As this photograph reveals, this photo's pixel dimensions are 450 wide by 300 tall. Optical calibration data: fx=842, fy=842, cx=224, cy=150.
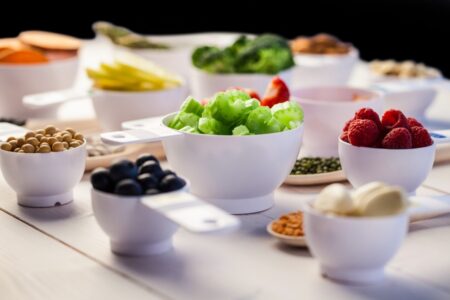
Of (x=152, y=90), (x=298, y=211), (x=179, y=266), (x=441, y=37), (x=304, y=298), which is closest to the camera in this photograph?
(x=304, y=298)

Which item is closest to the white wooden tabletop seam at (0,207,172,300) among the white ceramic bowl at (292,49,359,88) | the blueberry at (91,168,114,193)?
the blueberry at (91,168,114,193)

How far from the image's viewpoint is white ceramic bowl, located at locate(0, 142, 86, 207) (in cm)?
138

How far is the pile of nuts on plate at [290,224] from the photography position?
122 cm

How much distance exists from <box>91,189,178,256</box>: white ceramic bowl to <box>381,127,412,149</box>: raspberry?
0.38 metres

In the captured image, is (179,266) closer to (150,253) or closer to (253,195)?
(150,253)

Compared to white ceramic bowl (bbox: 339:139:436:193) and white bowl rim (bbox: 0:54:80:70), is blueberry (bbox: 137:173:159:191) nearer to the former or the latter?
white ceramic bowl (bbox: 339:139:436:193)

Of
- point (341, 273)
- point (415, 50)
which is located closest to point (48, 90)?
point (341, 273)

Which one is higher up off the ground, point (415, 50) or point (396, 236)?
point (396, 236)

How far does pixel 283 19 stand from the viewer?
12.7 ft

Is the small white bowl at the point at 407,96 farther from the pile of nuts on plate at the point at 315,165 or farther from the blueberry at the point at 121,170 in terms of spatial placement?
the blueberry at the point at 121,170

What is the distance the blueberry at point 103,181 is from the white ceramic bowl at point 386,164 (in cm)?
41

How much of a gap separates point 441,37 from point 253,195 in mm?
2265

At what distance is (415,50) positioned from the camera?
3.49 meters

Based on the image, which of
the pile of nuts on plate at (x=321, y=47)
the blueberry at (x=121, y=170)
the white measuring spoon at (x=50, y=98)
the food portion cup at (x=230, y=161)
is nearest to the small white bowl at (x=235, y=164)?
the food portion cup at (x=230, y=161)
